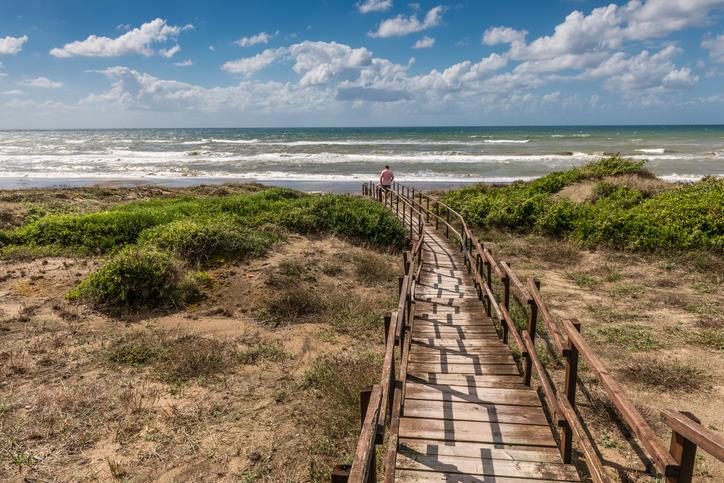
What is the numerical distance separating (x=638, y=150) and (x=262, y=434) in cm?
7136

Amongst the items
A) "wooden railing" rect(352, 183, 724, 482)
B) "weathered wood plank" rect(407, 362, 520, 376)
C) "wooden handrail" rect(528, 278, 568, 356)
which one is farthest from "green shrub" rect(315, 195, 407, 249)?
"wooden handrail" rect(528, 278, 568, 356)

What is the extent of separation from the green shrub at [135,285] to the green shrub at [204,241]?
1.18 meters

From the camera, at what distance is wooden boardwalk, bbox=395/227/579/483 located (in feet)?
14.3

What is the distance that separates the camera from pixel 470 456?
14.9 ft

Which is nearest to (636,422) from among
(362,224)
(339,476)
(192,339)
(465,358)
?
(339,476)

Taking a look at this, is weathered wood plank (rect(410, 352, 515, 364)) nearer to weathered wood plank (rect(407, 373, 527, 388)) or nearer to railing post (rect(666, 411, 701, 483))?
weathered wood plank (rect(407, 373, 527, 388))

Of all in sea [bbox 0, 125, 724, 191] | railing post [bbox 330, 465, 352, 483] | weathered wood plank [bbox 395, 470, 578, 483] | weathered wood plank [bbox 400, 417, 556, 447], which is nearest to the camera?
railing post [bbox 330, 465, 352, 483]

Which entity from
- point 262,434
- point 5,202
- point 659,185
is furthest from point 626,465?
point 5,202

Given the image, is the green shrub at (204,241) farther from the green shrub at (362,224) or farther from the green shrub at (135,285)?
the green shrub at (362,224)

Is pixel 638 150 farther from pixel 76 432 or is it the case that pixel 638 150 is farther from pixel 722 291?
pixel 76 432

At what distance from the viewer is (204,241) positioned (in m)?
11.8

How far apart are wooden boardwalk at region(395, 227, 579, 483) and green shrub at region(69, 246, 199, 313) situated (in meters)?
5.36

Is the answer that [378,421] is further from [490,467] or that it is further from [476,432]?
[476,432]

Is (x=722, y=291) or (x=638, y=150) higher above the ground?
(x=638, y=150)
